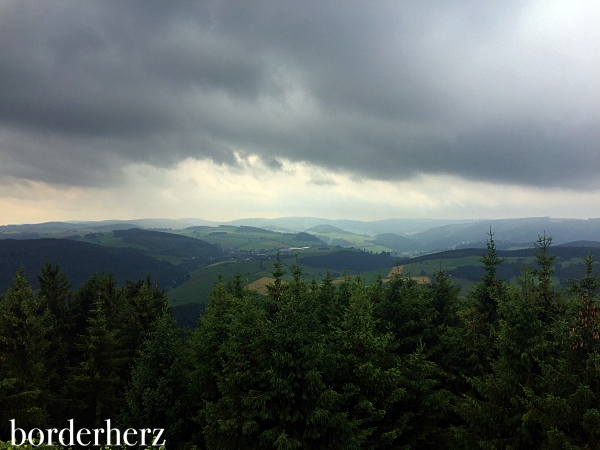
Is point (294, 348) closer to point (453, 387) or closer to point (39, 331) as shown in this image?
point (453, 387)

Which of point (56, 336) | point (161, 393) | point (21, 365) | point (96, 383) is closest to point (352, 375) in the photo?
point (161, 393)

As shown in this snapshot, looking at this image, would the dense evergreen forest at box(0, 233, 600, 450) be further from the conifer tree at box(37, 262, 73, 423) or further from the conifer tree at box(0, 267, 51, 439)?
the conifer tree at box(37, 262, 73, 423)

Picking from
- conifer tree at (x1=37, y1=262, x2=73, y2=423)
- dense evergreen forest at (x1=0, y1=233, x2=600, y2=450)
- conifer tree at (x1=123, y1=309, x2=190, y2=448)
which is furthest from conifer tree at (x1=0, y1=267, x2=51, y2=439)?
conifer tree at (x1=123, y1=309, x2=190, y2=448)

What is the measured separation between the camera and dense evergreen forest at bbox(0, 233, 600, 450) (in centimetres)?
1455

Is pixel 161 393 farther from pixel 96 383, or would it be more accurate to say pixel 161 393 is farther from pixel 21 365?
pixel 21 365

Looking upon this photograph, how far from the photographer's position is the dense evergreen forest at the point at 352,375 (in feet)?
47.8

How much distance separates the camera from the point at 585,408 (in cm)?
1278

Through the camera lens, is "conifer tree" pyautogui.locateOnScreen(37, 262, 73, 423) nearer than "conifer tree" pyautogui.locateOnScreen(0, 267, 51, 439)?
No

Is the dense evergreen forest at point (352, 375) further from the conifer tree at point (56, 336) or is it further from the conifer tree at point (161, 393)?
the conifer tree at point (56, 336)

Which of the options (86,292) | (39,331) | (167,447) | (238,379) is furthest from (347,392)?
(86,292)

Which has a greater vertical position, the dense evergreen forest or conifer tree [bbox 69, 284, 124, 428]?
the dense evergreen forest

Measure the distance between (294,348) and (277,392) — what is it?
7.03 feet

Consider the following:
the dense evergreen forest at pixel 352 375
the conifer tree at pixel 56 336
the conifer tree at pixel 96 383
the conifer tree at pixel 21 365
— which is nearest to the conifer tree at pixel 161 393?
the dense evergreen forest at pixel 352 375

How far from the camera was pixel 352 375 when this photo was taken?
17.8m
